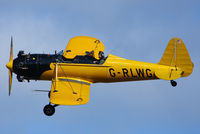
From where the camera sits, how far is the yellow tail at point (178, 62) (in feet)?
65.5

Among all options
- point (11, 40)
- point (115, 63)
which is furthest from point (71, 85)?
point (11, 40)

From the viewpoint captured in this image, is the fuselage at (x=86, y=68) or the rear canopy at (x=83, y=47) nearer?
the fuselage at (x=86, y=68)

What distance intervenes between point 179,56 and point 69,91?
17.0 ft

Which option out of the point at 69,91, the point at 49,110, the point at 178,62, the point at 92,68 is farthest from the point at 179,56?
the point at 49,110

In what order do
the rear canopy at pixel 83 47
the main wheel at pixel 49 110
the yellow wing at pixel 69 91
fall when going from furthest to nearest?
the rear canopy at pixel 83 47 → the main wheel at pixel 49 110 → the yellow wing at pixel 69 91

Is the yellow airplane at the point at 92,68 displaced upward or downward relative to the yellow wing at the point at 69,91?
upward

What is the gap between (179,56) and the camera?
20.0m

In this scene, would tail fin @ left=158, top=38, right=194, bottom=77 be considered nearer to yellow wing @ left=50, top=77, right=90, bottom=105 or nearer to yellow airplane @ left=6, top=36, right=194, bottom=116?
yellow airplane @ left=6, top=36, right=194, bottom=116

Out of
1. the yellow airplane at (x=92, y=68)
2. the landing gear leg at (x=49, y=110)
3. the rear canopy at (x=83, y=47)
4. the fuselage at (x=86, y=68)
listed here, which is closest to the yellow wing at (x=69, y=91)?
the yellow airplane at (x=92, y=68)

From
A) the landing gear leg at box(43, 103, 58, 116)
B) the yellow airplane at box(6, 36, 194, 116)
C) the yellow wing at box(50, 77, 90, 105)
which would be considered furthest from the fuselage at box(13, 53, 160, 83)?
the landing gear leg at box(43, 103, 58, 116)

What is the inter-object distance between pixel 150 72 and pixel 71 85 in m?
3.63

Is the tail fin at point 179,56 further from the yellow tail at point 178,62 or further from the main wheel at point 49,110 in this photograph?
the main wheel at point 49,110

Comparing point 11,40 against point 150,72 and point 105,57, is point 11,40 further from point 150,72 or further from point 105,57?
point 150,72

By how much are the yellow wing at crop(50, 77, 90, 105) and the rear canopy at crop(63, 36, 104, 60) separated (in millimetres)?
1187
